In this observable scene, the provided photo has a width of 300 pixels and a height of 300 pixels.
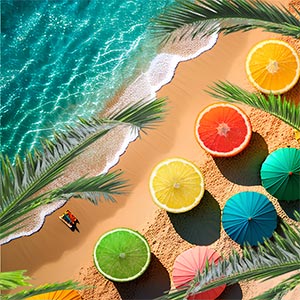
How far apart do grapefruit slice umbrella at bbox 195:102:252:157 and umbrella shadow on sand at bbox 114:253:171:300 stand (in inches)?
126

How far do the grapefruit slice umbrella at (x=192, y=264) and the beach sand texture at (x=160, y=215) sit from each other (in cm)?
59

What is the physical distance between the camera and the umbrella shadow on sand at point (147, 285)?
14.2m

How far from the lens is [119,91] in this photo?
56.3ft

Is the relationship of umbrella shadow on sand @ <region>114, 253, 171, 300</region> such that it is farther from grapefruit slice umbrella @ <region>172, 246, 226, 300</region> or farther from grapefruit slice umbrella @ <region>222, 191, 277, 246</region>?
grapefruit slice umbrella @ <region>222, 191, 277, 246</region>

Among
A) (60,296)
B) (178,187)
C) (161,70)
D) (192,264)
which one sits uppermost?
(161,70)

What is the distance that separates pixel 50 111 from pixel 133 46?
3111 millimetres

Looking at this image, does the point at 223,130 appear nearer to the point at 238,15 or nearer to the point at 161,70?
the point at 161,70

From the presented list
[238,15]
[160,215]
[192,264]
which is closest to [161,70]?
[160,215]

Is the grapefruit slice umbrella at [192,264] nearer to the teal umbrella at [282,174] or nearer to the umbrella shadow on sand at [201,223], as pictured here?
the umbrella shadow on sand at [201,223]

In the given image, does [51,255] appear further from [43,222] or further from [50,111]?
[50,111]

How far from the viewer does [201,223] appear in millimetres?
14719

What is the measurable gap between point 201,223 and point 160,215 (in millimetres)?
1034

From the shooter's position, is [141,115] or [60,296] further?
[60,296]

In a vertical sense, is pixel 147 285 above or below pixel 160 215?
below
